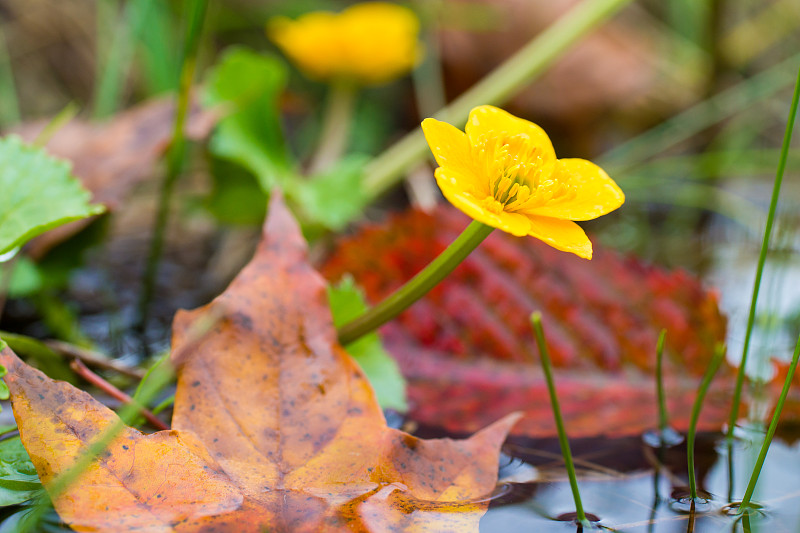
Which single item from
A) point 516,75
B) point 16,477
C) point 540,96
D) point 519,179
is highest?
point 540,96

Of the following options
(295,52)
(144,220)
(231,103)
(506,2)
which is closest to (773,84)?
(506,2)

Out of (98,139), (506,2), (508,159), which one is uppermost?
(506,2)

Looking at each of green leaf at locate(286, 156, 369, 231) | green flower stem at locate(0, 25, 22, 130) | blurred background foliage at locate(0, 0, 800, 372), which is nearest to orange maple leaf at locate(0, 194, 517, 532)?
green leaf at locate(286, 156, 369, 231)

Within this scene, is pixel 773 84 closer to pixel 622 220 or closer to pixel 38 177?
pixel 622 220

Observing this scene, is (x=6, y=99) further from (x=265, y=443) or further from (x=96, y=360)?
(x=265, y=443)

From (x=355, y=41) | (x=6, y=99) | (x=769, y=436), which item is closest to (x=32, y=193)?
(x=769, y=436)

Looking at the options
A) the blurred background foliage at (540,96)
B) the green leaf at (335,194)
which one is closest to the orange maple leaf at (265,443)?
the green leaf at (335,194)
